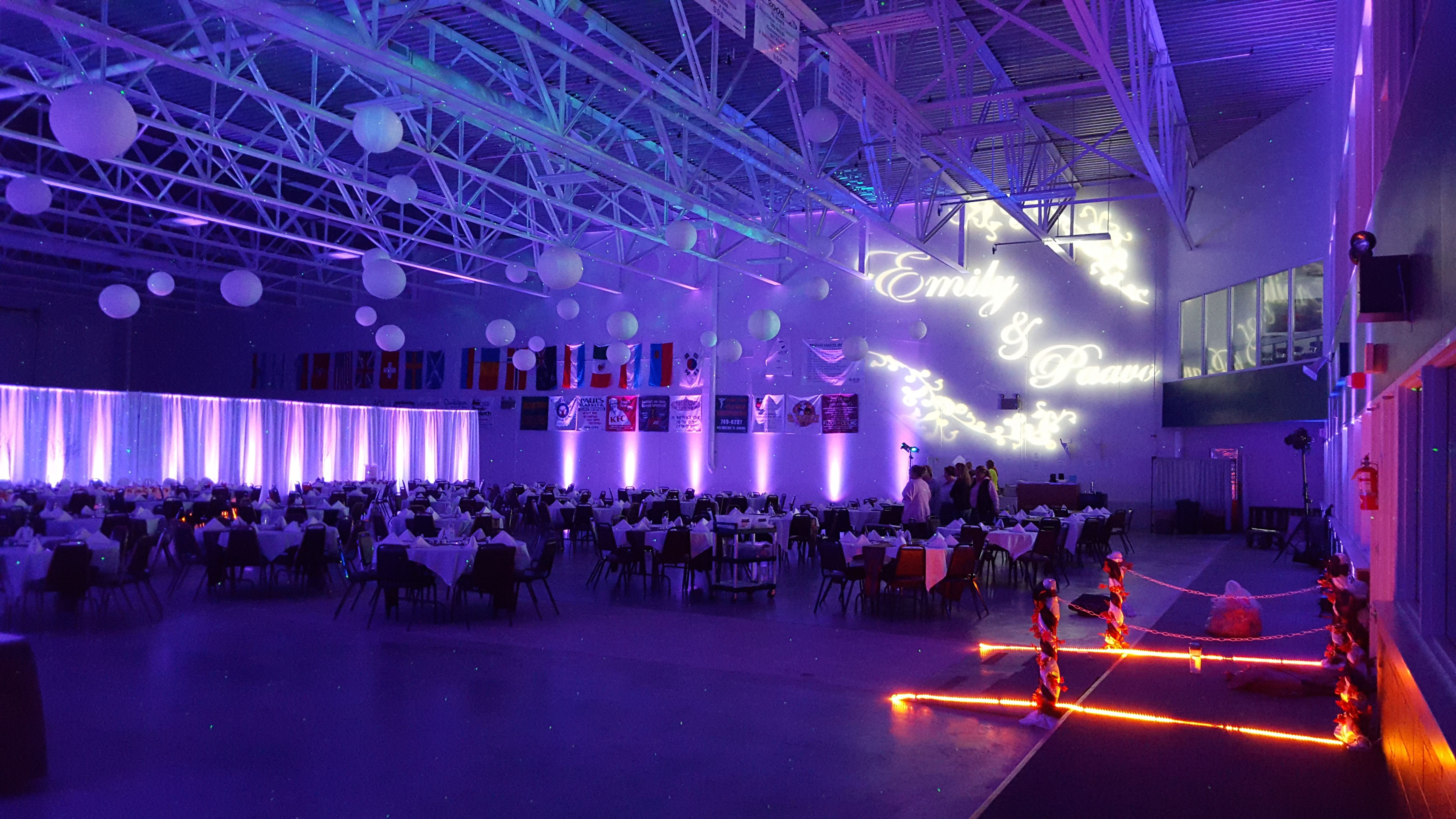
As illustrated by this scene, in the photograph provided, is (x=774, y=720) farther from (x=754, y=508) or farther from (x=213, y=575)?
(x=754, y=508)

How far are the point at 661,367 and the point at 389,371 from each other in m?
7.55

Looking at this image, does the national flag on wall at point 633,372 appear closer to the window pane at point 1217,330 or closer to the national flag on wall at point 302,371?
the national flag on wall at point 302,371

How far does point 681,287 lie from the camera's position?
22.3 m

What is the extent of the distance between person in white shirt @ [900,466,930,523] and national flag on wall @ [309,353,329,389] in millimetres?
17789

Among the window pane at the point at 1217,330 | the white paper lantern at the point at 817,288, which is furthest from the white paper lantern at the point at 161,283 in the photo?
the window pane at the point at 1217,330

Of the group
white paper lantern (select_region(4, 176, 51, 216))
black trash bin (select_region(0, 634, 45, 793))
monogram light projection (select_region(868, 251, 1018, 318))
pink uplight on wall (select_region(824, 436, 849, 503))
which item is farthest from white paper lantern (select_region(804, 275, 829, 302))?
black trash bin (select_region(0, 634, 45, 793))

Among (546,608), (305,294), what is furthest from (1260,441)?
(305,294)

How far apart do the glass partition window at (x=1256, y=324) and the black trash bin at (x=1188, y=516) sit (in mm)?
2178

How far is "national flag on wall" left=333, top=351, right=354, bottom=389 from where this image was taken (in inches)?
1022

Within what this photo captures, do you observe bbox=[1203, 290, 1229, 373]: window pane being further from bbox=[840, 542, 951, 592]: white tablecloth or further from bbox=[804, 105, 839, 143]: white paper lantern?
bbox=[804, 105, 839, 143]: white paper lantern

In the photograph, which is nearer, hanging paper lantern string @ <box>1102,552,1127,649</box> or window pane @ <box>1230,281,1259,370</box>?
hanging paper lantern string @ <box>1102,552,1127,649</box>

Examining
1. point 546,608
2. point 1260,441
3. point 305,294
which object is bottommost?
point 546,608

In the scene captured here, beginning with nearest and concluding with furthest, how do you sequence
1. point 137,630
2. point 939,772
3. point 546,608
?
1. point 939,772
2. point 137,630
3. point 546,608

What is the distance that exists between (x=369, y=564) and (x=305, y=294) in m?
13.8
